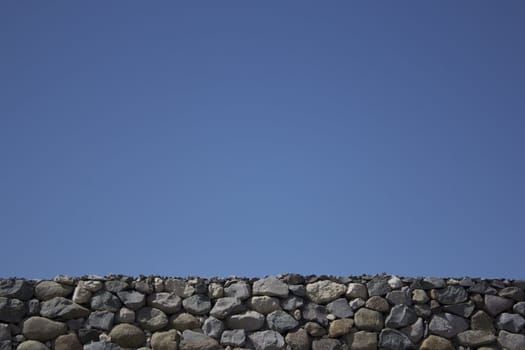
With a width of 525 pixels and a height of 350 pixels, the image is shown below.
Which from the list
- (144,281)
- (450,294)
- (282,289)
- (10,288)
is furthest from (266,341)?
(10,288)

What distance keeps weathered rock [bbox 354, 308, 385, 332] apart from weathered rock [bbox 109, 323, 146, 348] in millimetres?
2985

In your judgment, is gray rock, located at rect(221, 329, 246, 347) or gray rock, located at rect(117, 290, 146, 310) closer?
gray rock, located at rect(221, 329, 246, 347)

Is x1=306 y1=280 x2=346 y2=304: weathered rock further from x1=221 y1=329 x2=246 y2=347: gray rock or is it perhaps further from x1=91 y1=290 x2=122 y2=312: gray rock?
x1=91 y1=290 x2=122 y2=312: gray rock

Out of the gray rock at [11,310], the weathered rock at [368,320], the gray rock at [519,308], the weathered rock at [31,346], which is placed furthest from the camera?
the gray rock at [519,308]

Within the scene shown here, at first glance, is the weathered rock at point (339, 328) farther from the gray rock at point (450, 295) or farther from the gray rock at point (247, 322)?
the gray rock at point (450, 295)

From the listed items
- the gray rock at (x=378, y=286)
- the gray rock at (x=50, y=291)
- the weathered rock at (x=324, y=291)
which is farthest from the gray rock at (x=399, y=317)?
the gray rock at (x=50, y=291)

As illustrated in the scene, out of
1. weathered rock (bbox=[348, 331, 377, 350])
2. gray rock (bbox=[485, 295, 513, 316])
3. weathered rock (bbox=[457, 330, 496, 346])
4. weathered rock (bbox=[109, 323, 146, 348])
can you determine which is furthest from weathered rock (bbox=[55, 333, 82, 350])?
gray rock (bbox=[485, 295, 513, 316])

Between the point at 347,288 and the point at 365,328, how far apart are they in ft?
1.99

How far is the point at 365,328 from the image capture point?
11.7 m

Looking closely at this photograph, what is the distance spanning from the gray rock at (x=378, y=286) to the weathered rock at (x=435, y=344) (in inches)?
34.5

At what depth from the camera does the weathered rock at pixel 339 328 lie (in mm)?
11633

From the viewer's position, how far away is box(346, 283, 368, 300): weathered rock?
38.8ft

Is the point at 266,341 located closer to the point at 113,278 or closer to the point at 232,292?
the point at 232,292

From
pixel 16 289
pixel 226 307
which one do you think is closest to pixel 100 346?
pixel 16 289
